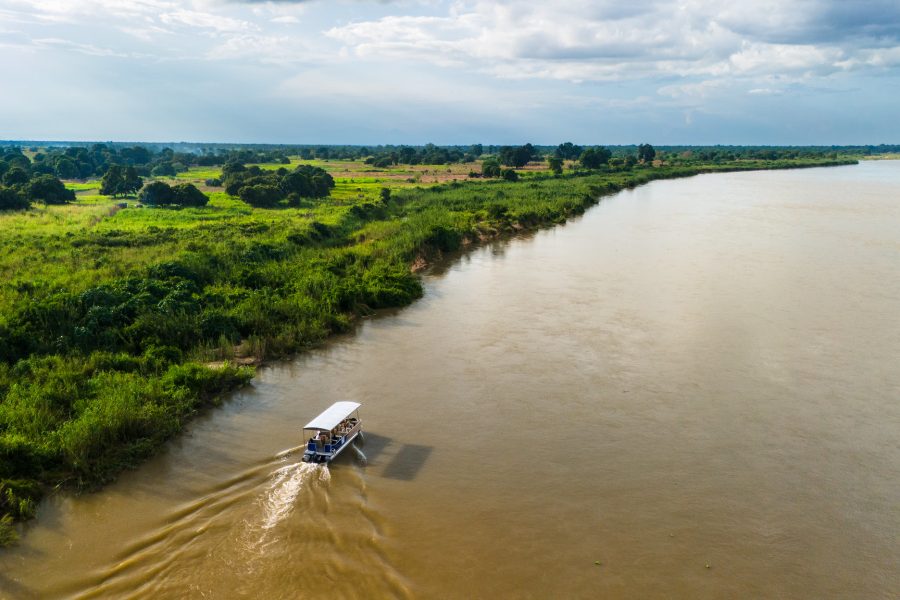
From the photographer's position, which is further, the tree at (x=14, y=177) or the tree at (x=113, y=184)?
the tree at (x=113, y=184)

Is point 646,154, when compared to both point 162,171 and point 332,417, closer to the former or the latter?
point 162,171

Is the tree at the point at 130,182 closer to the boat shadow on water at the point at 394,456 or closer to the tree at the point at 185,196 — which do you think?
the tree at the point at 185,196

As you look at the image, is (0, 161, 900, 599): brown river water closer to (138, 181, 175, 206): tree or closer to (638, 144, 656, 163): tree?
(138, 181, 175, 206): tree

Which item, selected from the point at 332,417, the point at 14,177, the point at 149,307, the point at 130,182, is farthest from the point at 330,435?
the point at 14,177

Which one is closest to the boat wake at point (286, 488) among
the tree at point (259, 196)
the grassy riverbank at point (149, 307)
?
the grassy riverbank at point (149, 307)

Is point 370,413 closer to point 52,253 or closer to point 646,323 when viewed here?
point 646,323

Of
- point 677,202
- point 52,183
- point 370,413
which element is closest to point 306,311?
point 370,413

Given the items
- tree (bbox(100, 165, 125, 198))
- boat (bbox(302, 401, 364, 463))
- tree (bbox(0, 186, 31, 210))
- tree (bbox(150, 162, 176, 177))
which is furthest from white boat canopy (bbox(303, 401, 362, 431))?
tree (bbox(150, 162, 176, 177))
